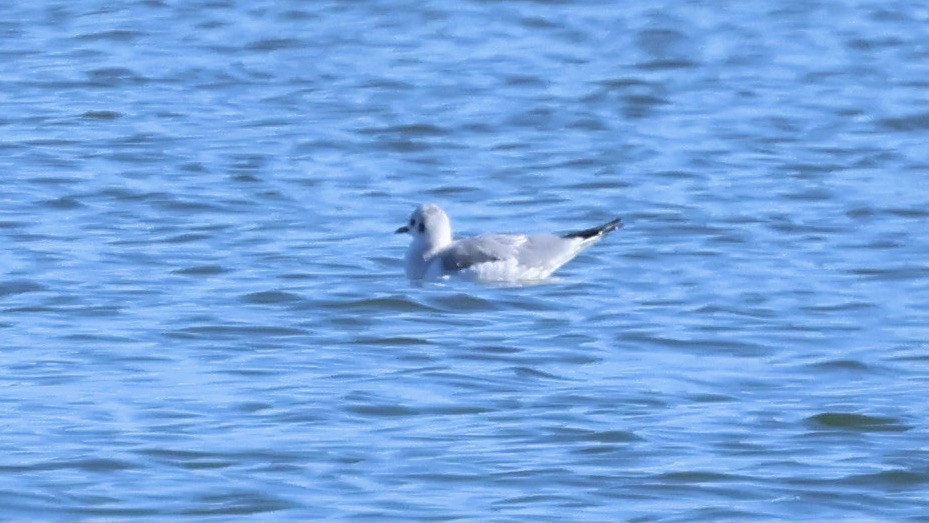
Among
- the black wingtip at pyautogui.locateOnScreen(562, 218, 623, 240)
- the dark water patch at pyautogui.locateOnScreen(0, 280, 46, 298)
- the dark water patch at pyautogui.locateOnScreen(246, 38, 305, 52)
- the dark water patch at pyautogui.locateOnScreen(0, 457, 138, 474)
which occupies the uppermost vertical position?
the dark water patch at pyautogui.locateOnScreen(246, 38, 305, 52)

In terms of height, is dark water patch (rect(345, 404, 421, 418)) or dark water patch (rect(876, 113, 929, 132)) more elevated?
dark water patch (rect(876, 113, 929, 132))

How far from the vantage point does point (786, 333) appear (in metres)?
11.7

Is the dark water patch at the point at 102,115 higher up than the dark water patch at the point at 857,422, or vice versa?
the dark water patch at the point at 102,115

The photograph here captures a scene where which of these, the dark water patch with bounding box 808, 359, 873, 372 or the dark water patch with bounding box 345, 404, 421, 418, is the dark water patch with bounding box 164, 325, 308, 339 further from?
the dark water patch with bounding box 808, 359, 873, 372

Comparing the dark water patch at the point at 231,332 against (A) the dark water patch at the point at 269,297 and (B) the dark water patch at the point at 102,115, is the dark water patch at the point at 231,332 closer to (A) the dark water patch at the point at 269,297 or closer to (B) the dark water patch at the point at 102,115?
(A) the dark water patch at the point at 269,297

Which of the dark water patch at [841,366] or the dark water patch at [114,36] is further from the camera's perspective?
the dark water patch at [114,36]

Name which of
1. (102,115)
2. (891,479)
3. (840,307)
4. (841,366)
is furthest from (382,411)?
(102,115)

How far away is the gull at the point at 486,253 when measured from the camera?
526 inches

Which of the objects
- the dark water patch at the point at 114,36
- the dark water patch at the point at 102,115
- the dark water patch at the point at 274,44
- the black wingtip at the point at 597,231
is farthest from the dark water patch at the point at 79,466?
the dark water patch at the point at 114,36

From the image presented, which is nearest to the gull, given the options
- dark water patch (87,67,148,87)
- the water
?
the water

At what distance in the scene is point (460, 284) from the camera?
44.1 ft

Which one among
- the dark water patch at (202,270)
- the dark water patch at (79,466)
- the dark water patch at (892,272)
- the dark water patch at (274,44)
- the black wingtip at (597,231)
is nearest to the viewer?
the dark water patch at (79,466)

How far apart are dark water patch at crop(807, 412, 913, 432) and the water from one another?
0.02 metres

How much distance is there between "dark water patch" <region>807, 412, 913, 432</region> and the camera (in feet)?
31.4
